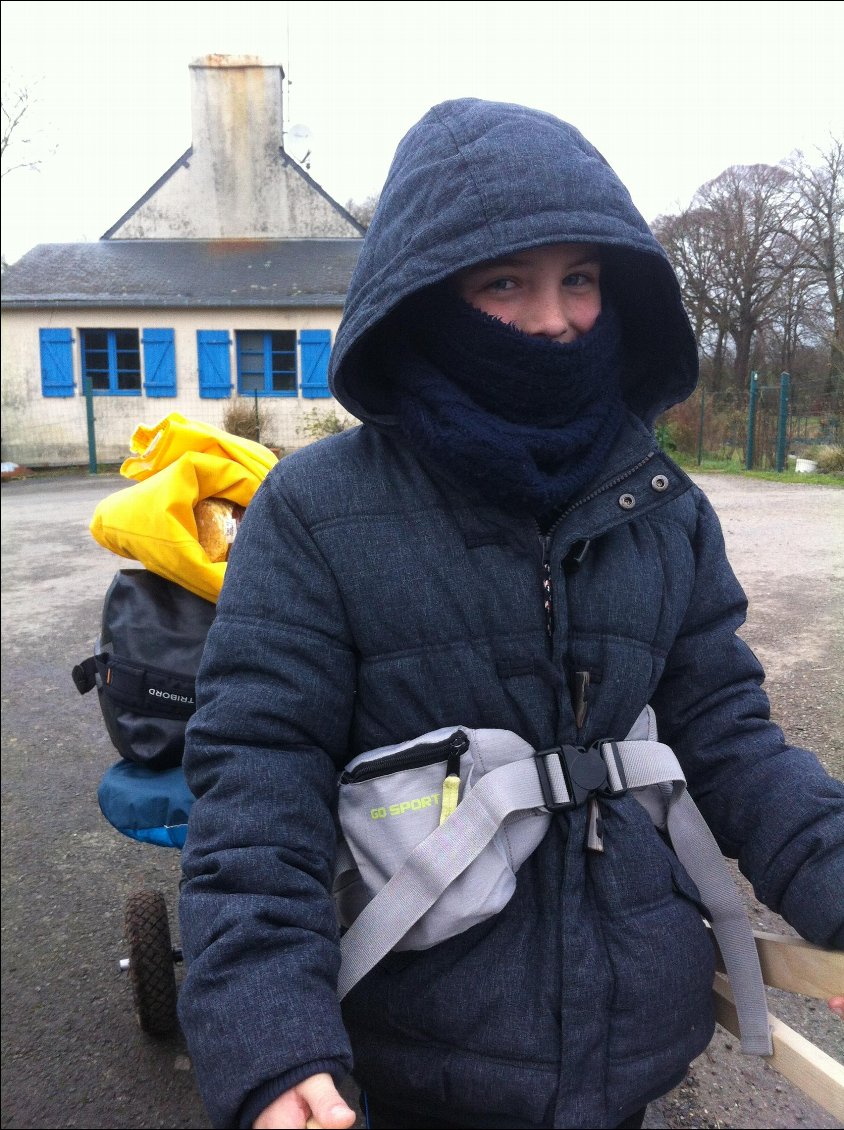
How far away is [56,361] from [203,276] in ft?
11.5

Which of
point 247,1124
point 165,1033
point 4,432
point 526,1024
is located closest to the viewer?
point 247,1124

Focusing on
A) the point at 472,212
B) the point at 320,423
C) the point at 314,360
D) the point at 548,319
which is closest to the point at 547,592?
the point at 548,319

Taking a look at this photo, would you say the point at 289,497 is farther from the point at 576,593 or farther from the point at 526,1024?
the point at 526,1024

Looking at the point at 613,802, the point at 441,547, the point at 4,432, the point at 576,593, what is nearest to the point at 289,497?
the point at 441,547

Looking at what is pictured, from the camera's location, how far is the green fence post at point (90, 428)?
34.3 feet

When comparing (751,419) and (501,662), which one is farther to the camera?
(751,419)

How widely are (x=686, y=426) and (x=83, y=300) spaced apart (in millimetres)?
14214

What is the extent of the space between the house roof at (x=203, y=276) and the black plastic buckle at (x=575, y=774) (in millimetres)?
8224

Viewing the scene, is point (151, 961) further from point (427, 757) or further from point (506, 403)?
point (506, 403)

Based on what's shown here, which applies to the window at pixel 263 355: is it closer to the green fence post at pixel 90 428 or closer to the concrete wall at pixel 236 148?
the concrete wall at pixel 236 148

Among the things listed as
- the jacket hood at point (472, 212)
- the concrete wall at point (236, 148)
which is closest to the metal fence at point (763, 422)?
the jacket hood at point (472, 212)

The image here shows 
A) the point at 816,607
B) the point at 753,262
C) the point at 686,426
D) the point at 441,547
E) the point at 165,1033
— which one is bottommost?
the point at 165,1033

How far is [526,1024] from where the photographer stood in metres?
1.16

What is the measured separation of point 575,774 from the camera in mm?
1207
